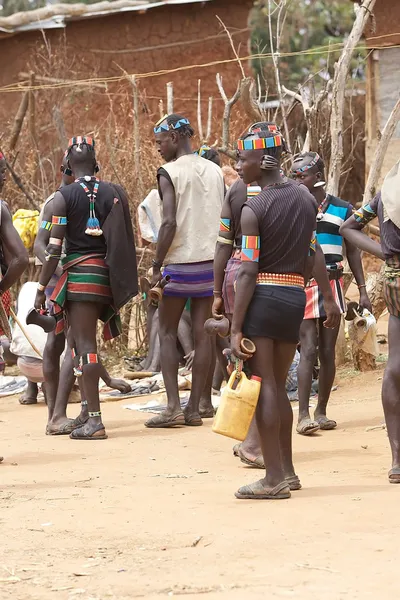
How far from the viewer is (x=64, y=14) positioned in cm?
1736

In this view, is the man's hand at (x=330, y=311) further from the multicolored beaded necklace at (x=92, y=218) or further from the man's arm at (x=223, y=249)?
the multicolored beaded necklace at (x=92, y=218)

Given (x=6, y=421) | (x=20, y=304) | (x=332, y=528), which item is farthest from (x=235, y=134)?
(x=332, y=528)

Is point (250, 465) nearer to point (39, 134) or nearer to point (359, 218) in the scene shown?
point (359, 218)

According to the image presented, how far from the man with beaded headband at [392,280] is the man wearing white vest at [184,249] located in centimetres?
246

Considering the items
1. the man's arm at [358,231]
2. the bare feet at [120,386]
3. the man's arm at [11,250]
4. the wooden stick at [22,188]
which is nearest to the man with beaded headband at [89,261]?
the man's arm at [11,250]

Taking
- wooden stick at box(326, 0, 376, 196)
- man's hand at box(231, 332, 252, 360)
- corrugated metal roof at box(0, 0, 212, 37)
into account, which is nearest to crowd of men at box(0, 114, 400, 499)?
man's hand at box(231, 332, 252, 360)

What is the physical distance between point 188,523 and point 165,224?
11.5 feet

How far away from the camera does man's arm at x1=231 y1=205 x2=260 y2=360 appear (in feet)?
18.1

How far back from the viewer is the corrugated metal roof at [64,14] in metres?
17.3

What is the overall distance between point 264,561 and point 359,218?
95.9 inches

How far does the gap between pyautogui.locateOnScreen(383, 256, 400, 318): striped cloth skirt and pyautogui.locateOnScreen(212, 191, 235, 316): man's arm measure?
3.74ft

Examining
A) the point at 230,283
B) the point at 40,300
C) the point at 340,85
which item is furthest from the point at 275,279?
the point at 340,85

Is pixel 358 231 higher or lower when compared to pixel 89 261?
higher

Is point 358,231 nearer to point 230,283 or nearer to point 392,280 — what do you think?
point 392,280
